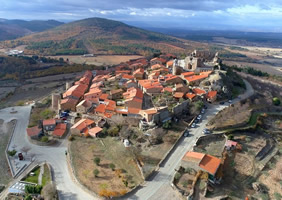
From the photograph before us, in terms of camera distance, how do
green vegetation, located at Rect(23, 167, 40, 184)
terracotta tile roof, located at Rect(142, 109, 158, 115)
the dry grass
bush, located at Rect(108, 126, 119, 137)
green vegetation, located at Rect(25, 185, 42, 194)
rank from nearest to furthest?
green vegetation, located at Rect(25, 185, 42, 194), green vegetation, located at Rect(23, 167, 40, 184), bush, located at Rect(108, 126, 119, 137), terracotta tile roof, located at Rect(142, 109, 158, 115), the dry grass

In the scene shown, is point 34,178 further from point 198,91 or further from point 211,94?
point 211,94

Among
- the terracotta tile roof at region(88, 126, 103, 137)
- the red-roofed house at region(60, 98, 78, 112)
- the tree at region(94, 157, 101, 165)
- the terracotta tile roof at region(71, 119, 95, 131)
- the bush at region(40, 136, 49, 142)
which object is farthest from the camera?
the red-roofed house at region(60, 98, 78, 112)

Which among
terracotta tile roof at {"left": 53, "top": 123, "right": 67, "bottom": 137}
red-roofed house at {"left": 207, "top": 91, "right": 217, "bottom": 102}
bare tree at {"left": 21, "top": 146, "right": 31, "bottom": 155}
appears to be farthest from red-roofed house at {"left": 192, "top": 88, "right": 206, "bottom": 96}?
bare tree at {"left": 21, "top": 146, "right": 31, "bottom": 155}

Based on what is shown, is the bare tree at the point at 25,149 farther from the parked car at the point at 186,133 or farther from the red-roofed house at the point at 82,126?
the parked car at the point at 186,133

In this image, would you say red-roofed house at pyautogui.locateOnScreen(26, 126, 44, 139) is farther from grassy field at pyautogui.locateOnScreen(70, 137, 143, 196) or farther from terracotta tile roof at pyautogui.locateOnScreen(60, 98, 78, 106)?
terracotta tile roof at pyautogui.locateOnScreen(60, 98, 78, 106)

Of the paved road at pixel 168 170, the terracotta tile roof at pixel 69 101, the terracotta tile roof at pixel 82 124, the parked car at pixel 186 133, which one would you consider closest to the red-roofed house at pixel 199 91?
the paved road at pixel 168 170

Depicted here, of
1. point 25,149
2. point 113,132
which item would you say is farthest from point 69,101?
point 113,132
